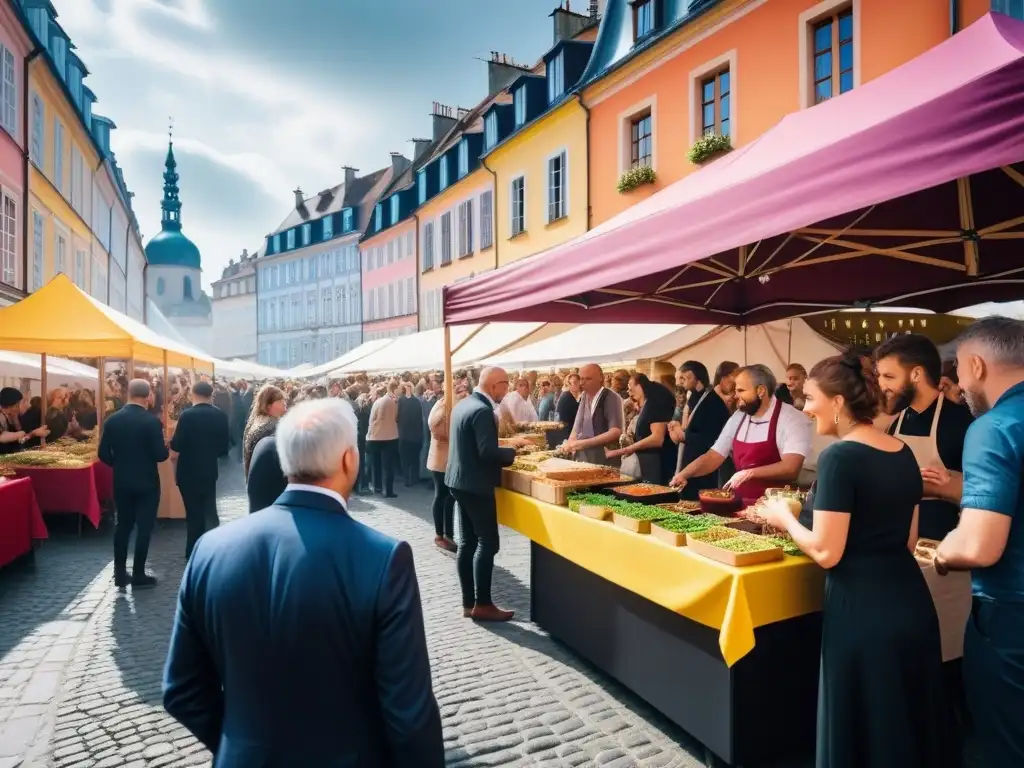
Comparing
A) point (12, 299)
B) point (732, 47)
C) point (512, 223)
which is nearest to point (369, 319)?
point (512, 223)

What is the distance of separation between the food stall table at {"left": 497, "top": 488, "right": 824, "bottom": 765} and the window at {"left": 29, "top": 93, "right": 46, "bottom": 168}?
17.5 m

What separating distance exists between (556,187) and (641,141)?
12.1ft

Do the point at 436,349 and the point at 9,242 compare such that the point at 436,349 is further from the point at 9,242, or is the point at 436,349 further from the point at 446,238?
the point at 446,238

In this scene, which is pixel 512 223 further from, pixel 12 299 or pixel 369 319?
pixel 369 319

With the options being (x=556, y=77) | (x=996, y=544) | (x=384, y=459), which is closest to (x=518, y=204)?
(x=556, y=77)

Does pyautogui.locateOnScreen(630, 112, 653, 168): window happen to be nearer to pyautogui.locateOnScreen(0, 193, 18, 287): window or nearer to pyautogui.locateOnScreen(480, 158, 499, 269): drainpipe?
pyautogui.locateOnScreen(480, 158, 499, 269): drainpipe

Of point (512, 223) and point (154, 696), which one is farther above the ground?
point (512, 223)

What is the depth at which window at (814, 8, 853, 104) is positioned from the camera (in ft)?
35.8

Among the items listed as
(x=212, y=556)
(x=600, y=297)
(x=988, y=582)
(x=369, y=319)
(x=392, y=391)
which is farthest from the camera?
(x=369, y=319)

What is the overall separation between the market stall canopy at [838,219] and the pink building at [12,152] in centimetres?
1258

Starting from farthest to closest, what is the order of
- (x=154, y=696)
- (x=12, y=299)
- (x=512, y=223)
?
(x=512, y=223) < (x=12, y=299) < (x=154, y=696)

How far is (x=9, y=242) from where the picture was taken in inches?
562

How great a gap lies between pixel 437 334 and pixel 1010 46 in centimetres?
1235

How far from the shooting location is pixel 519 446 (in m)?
7.27
